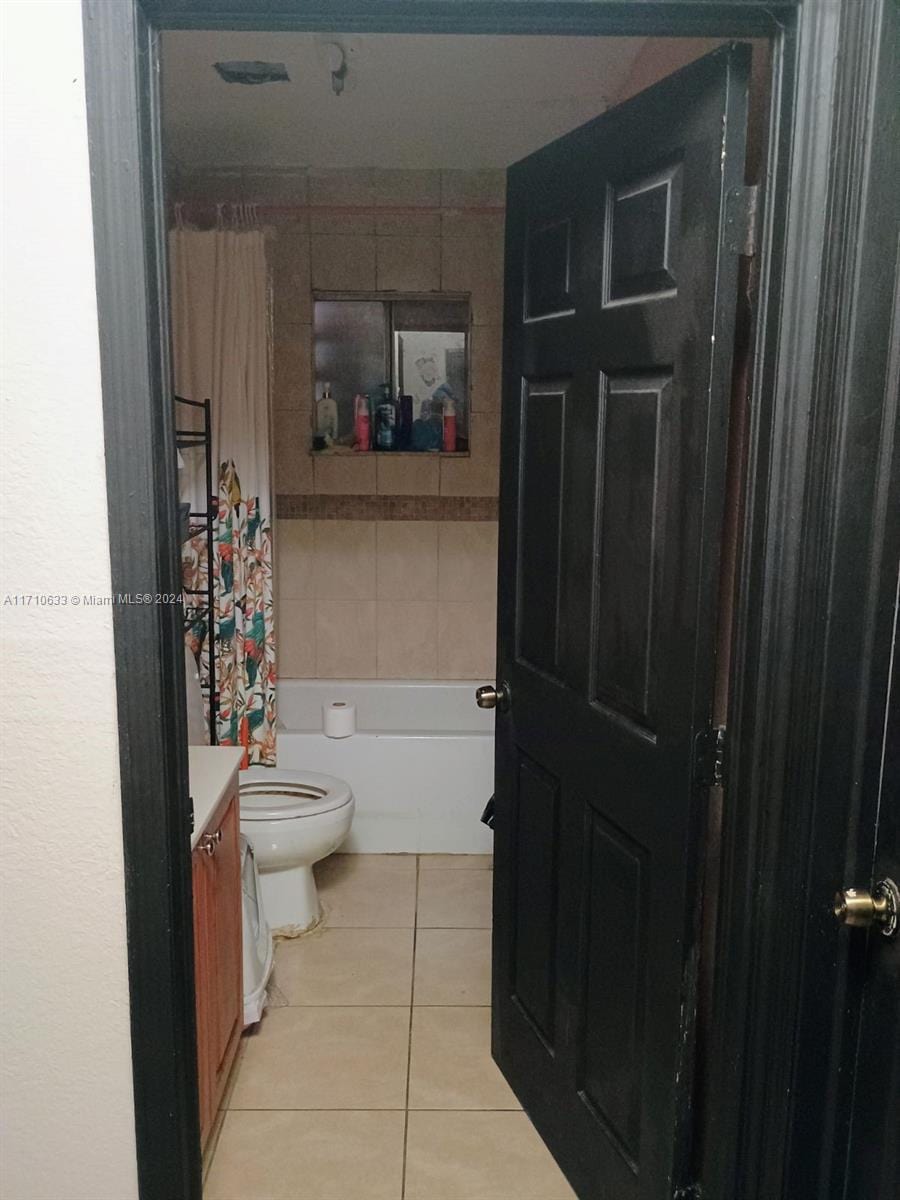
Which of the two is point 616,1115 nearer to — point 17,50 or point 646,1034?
point 646,1034

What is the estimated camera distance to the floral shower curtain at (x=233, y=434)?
337cm

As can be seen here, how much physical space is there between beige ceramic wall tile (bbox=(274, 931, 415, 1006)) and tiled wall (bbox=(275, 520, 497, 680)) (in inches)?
51.1

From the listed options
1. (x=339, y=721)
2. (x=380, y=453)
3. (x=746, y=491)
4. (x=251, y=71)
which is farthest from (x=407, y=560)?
(x=746, y=491)

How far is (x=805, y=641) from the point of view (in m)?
1.31

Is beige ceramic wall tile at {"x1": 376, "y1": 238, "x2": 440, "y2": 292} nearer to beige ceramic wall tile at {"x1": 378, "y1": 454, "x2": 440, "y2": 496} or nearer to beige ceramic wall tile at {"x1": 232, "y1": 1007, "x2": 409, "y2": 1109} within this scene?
beige ceramic wall tile at {"x1": 378, "y1": 454, "x2": 440, "y2": 496}

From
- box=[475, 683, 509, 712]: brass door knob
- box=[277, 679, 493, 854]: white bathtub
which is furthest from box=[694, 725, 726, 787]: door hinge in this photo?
box=[277, 679, 493, 854]: white bathtub

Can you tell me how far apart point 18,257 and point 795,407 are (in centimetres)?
99

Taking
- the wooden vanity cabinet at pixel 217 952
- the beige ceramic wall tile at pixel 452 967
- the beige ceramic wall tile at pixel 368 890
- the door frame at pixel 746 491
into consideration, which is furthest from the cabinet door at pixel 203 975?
the beige ceramic wall tile at pixel 368 890

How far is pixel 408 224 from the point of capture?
3.68 meters

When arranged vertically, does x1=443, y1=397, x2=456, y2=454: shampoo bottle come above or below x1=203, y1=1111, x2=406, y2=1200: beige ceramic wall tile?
above

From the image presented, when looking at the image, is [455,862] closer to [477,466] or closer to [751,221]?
[477,466]

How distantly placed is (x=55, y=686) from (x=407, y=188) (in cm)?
290

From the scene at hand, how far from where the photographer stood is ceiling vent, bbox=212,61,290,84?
8.67 ft

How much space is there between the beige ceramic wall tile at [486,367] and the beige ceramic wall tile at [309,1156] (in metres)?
2.51
